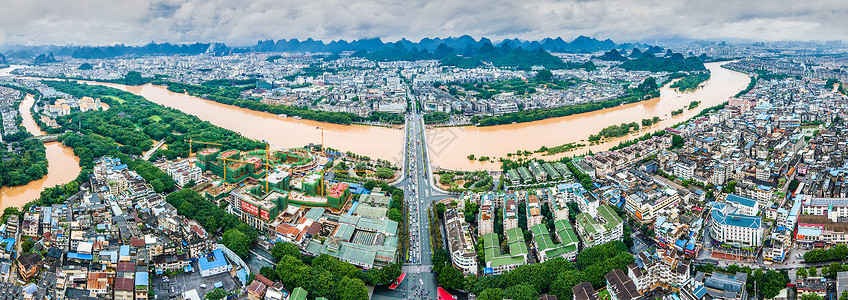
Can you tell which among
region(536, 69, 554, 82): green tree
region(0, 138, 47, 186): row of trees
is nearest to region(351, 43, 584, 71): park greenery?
region(536, 69, 554, 82): green tree

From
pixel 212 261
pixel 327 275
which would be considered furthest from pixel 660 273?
pixel 212 261

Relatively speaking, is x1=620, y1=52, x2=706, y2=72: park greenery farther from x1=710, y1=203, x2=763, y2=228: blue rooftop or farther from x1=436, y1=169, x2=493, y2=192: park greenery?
x1=710, y1=203, x2=763, y2=228: blue rooftop

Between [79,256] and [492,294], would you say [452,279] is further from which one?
[79,256]

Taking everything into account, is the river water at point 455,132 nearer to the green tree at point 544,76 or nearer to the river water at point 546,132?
the river water at point 546,132

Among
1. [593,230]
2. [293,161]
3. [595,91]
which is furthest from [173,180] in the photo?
[595,91]

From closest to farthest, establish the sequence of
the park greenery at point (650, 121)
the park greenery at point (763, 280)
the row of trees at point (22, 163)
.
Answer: the park greenery at point (763, 280)
the row of trees at point (22, 163)
the park greenery at point (650, 121)

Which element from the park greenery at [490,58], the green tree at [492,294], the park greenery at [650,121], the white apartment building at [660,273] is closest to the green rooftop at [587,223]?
the white apartment building at [660,273]

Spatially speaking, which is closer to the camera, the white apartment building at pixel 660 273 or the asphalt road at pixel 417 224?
the white apartment building at pixel 660 273

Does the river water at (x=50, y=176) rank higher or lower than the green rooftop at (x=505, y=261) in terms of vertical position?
higher
